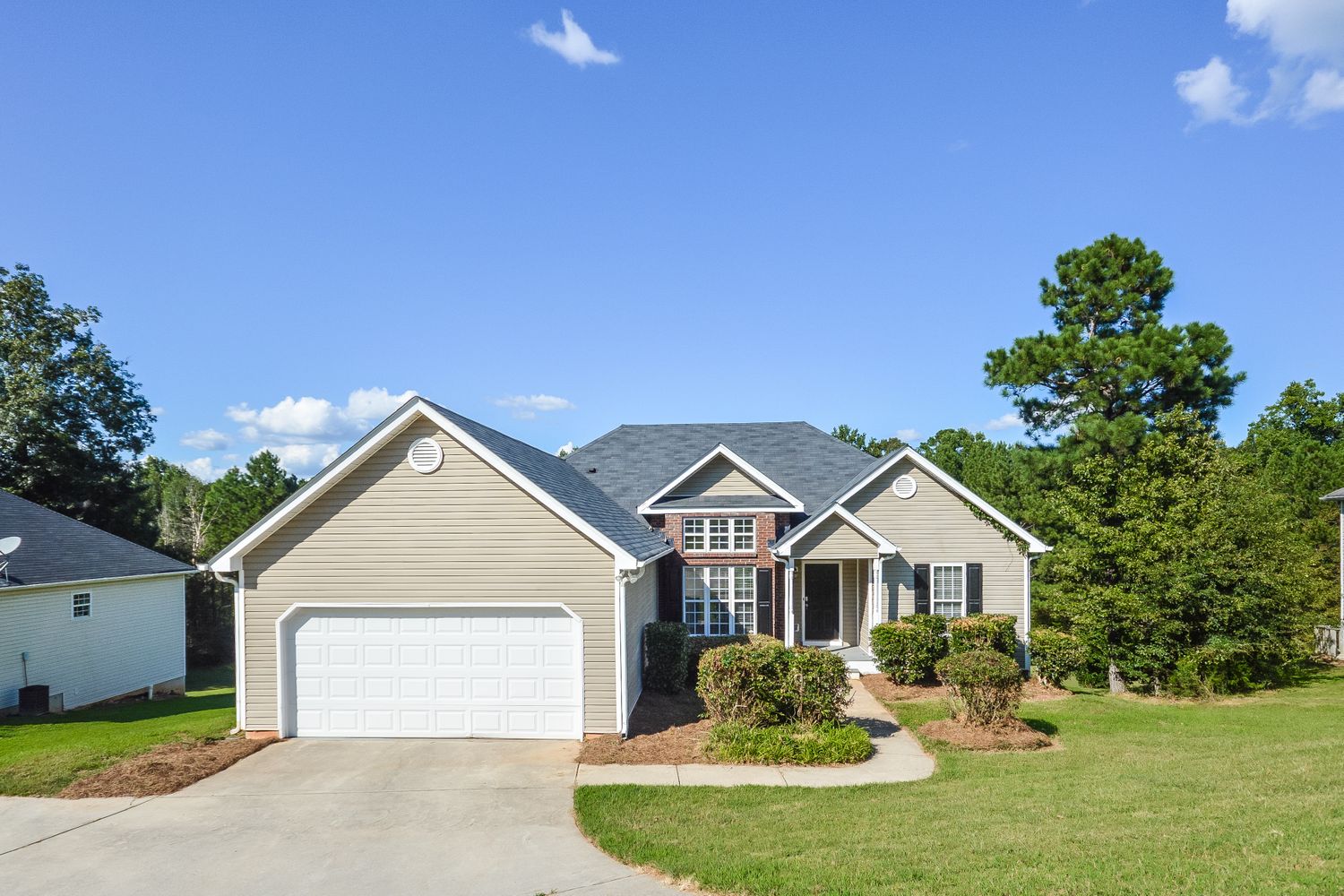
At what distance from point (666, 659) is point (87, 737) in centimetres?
1051

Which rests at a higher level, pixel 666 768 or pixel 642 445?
pixel 642 445

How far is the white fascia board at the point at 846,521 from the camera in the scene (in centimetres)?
1964

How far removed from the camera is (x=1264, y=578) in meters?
15.9

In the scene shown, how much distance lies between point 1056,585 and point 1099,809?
10585 mm

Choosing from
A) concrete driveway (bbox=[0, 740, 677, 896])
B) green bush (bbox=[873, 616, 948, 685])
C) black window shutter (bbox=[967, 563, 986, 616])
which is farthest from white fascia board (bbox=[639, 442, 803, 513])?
concrete driveway (bbox=[0, 740, 677, 896])

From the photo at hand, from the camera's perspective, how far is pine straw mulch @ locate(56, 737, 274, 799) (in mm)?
10453

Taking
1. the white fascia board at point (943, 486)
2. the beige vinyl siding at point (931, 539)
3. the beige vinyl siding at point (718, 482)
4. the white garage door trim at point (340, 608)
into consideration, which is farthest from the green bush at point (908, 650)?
the white garage door trim at point (340, 608)

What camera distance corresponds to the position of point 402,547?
1311cm

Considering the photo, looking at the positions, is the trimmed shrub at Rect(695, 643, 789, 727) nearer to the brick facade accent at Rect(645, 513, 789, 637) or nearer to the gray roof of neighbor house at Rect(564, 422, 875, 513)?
the brick facade accent at Rect(645, 513, 789, 637)

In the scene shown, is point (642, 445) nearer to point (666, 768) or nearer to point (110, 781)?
point (666, 768)

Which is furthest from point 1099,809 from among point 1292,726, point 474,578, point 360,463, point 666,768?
point 360,463

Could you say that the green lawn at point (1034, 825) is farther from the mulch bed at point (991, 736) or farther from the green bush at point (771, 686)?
the green bush at point (771, 686)

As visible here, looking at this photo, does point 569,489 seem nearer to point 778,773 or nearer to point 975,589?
point 778,773

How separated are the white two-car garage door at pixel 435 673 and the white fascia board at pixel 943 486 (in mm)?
8732
